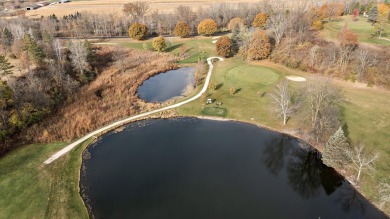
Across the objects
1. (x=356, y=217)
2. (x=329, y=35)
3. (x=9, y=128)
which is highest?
(x=329, y=35)

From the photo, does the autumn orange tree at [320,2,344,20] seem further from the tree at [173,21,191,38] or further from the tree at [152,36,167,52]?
the tree at [152,36,167,52]

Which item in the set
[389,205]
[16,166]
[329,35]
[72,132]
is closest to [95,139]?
[72,132]

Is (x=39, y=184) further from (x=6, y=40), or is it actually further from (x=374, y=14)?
(x=374, y=14)

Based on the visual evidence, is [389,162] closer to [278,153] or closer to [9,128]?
[278,153]

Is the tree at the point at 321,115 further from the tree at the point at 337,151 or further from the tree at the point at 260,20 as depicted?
the tree at the point at 260,20

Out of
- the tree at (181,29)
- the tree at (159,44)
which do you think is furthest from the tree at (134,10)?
the tree at (159,44)

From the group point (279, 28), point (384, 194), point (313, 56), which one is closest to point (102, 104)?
point (384, 194)
